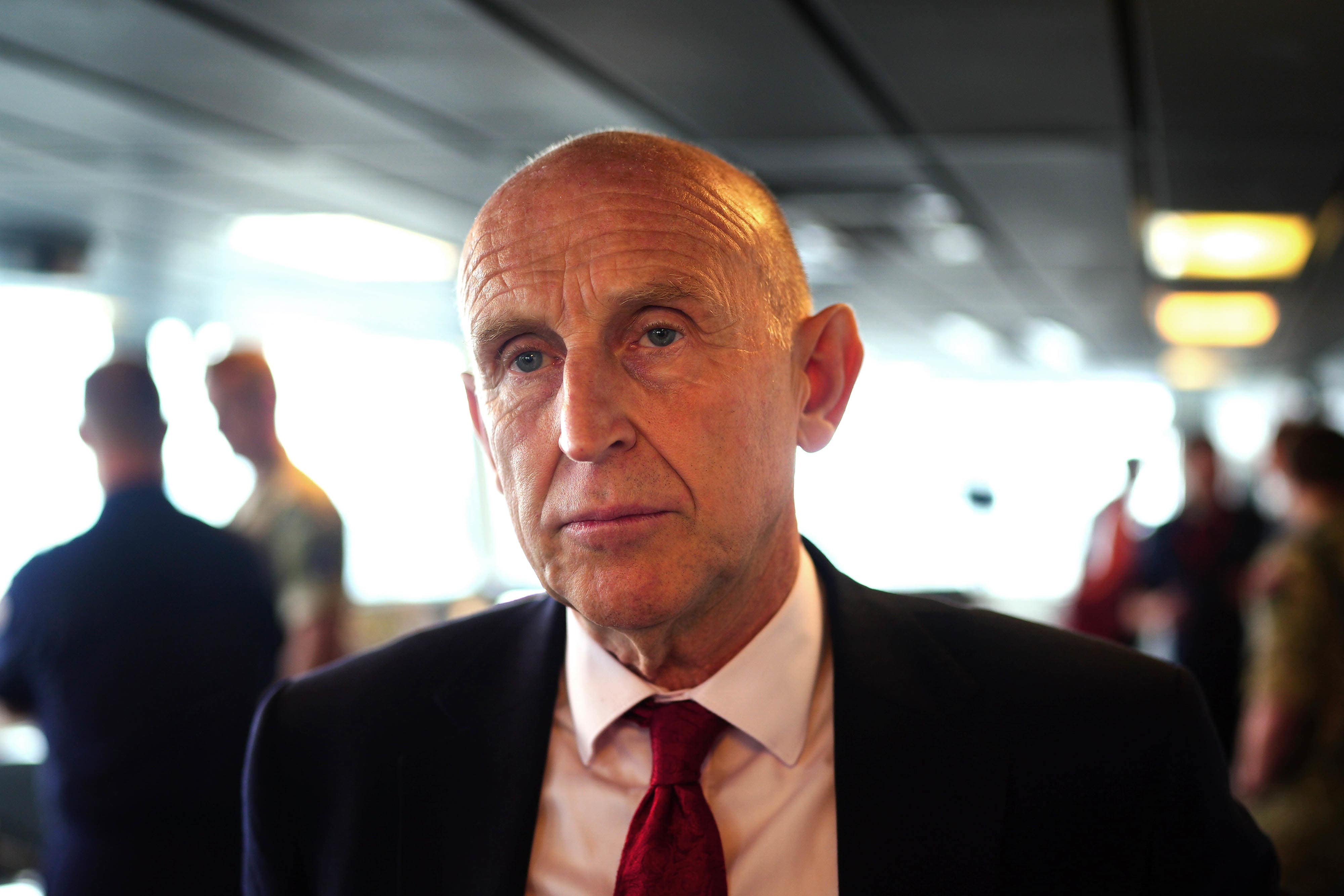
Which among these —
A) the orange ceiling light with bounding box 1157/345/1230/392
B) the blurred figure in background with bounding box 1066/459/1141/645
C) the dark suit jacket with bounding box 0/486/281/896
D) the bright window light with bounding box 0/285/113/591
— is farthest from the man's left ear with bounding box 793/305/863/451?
the orange ceiling light with bounding box 1157/345/1230/392

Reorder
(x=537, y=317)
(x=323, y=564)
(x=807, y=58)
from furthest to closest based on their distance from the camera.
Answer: (x=323, y=564), (x=807, y=58), (x=537, y=317)

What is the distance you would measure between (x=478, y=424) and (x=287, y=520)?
2.15 meters

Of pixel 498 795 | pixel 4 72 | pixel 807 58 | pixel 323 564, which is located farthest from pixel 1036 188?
pixel 498 795

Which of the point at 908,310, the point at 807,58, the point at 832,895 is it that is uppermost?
the point at 908,310

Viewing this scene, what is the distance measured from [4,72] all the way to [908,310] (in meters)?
5.68

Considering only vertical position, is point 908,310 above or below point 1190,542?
above

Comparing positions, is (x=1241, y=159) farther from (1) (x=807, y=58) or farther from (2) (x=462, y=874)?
(2) (x=462, y=874)

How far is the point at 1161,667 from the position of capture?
124 cm

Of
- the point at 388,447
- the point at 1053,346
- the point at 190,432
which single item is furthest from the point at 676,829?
the point at 1053,346

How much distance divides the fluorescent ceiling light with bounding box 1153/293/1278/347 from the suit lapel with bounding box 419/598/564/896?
6122 millimetres

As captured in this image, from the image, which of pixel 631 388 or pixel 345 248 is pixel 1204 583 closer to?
pixel 345 248

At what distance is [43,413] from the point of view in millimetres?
6105

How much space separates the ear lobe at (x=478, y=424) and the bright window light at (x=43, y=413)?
5.19m

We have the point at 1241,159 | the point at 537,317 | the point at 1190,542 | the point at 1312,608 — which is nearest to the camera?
the point at 537,317
